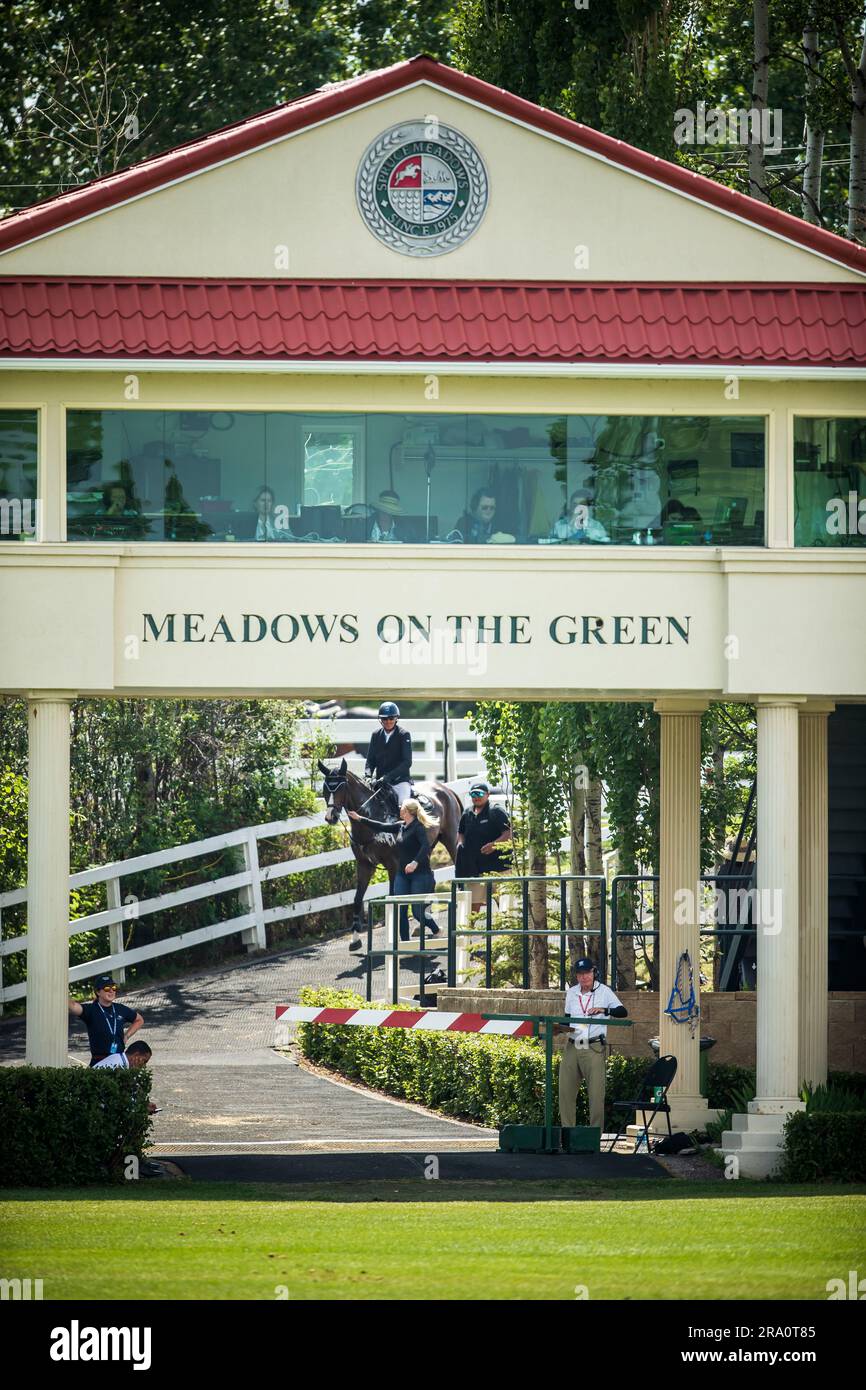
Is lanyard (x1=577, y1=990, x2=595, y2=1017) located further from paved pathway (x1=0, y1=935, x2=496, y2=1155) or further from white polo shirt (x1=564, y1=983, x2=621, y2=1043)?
paved pathway (x1=0, y1=935, x2=496, y2=1155)

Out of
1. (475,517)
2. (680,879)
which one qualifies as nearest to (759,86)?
(475,517)

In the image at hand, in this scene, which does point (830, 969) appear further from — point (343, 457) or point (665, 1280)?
point (665, 1280)

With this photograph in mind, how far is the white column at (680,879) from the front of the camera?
2184 centimetres

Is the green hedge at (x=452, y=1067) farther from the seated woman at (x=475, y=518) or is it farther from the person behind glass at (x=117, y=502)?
the person behind glass at (x=117, y=502)

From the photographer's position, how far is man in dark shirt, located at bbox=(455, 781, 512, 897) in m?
28.6

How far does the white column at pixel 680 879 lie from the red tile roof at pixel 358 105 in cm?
489

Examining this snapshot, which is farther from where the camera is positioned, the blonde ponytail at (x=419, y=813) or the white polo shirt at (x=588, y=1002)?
the blonde ponytail at (x=419, y=813)

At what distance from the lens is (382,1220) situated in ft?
51.5

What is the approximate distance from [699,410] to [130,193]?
5.42m

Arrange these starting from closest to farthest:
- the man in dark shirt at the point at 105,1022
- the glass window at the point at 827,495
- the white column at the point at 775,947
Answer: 1. the white column at the point at 775,947
2. the glass window at the point at 827,495
3. the man in dark shirt at the point at 105,1022

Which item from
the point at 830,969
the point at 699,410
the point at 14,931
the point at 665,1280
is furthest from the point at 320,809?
the point at 665,1280

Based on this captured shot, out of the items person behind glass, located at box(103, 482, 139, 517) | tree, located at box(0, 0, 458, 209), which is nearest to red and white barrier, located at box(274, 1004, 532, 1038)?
person behind glass, located at box(103, 482, 139, 517)

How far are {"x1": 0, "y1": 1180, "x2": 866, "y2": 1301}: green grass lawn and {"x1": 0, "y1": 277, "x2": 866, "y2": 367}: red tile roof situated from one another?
7.11 metres

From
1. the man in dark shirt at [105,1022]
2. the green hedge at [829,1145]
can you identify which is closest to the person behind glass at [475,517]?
the man in dark shirt at [105,1022]
